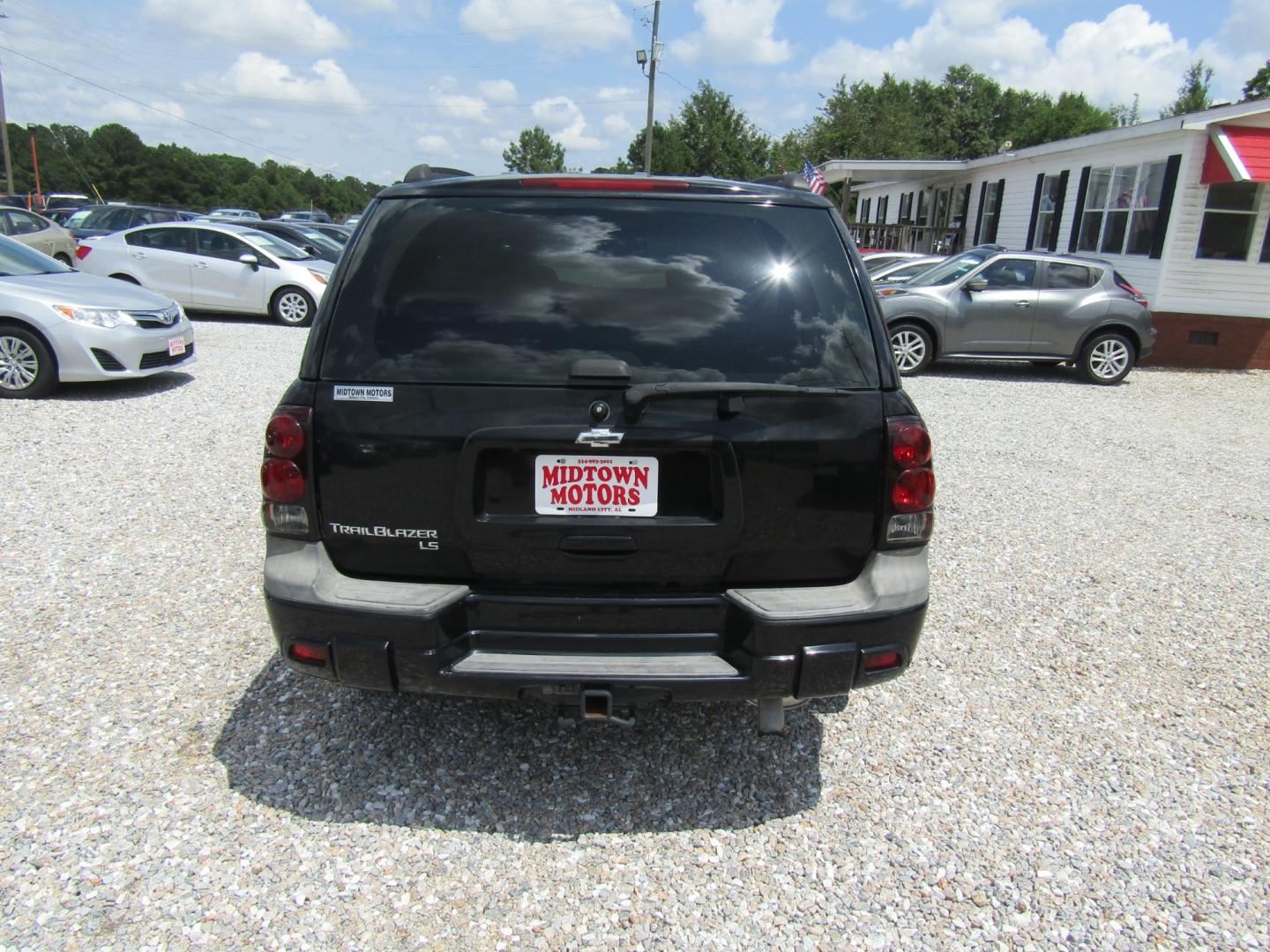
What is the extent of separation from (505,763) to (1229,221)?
1528 centimetres

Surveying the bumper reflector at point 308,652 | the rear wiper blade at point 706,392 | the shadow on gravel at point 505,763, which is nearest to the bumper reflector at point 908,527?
the rear wiper blade at point 706,392

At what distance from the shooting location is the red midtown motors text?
2.37 metres

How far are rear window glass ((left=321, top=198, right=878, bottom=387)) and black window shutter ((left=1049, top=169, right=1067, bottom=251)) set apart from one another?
17.3 m

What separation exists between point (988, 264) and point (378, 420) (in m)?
11.2

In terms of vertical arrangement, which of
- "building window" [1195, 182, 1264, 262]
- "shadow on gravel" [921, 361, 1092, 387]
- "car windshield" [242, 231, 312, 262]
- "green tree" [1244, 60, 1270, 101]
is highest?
"green tree" [1244, 60, 1270, 101]

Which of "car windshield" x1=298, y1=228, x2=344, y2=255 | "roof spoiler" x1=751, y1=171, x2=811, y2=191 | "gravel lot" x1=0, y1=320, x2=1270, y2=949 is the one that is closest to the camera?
"gravel lot" x1=0, y1=320, x2=1270, y2=949

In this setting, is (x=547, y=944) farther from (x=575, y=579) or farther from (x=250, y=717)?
(x=250, y=717)

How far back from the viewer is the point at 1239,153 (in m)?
12.6

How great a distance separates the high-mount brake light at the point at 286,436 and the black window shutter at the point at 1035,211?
1929 centimetres

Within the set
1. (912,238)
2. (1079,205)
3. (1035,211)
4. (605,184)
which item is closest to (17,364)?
(605,184)

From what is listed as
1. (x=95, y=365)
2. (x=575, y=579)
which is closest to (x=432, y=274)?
(x=575, y=579)

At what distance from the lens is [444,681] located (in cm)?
240

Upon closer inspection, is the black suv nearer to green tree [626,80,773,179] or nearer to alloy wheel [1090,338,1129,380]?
alloy wheel [1090,338,1129,380]

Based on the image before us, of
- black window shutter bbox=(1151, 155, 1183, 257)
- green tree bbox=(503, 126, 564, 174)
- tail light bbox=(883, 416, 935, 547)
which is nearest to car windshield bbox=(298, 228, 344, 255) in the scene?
black window shutter bbox=(1151, 155, 1183, 257)
